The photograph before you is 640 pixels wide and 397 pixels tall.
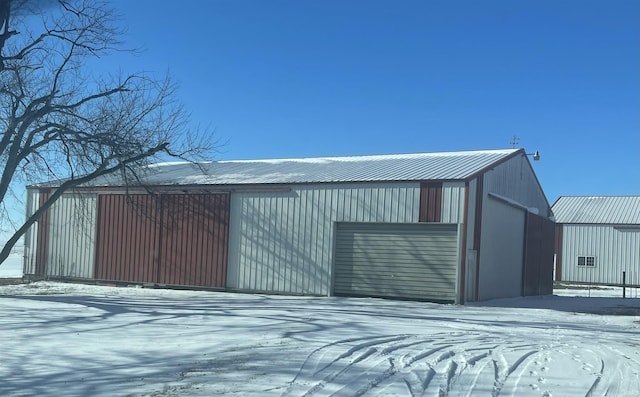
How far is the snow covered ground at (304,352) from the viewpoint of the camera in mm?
7969

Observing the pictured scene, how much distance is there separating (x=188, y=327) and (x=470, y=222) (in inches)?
449

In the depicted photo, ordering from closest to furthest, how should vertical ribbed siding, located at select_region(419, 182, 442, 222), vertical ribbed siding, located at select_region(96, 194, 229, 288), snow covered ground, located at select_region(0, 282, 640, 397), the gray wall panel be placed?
snow covered ground, located at select_region(0, 282, 640, 397), vertical ribbed siding, located at select_region(419, 182, 442, 222), vertical ribbed siding, located at select_region(96, 194, 229, 288), the gray wall panel

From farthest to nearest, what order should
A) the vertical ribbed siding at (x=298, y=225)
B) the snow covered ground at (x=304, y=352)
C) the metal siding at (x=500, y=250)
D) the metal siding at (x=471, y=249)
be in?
the metal siding at (x=500, y=250) < the vertical ribbed siding at (x=298, y=225) < the metal siding at (x=471, y=249) < the snow covered ground at (x=304, y=352)

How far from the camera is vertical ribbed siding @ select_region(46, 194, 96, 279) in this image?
27.7 metres

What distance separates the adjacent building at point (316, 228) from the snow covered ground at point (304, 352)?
4.59 meters

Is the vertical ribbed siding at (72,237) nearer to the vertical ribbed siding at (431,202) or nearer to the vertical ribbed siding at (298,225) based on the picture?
the vertical ribbed siding at (298,225)

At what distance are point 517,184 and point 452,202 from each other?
724cm

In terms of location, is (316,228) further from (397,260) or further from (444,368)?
(444,368)

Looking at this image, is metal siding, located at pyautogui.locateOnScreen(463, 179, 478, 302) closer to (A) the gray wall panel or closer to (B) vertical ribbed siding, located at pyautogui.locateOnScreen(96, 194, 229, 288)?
(B) vertical ribbed siding, located at pyautogui.locateOnScreen(96, 194, 229, 288)

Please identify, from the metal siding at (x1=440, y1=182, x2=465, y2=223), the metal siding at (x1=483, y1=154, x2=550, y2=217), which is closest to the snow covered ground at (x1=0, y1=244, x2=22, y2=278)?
the metal siding at (x1=440, y1=182, x2=465, y2=223)

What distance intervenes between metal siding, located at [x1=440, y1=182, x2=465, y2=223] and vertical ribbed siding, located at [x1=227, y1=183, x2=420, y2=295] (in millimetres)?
922

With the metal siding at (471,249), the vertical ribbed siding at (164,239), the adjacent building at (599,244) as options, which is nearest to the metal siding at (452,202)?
the metal siding at (471,249)

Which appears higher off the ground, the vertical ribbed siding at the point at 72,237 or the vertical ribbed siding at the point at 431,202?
the vertical ribbed siding at the point at 431,202

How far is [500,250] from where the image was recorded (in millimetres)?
25391
